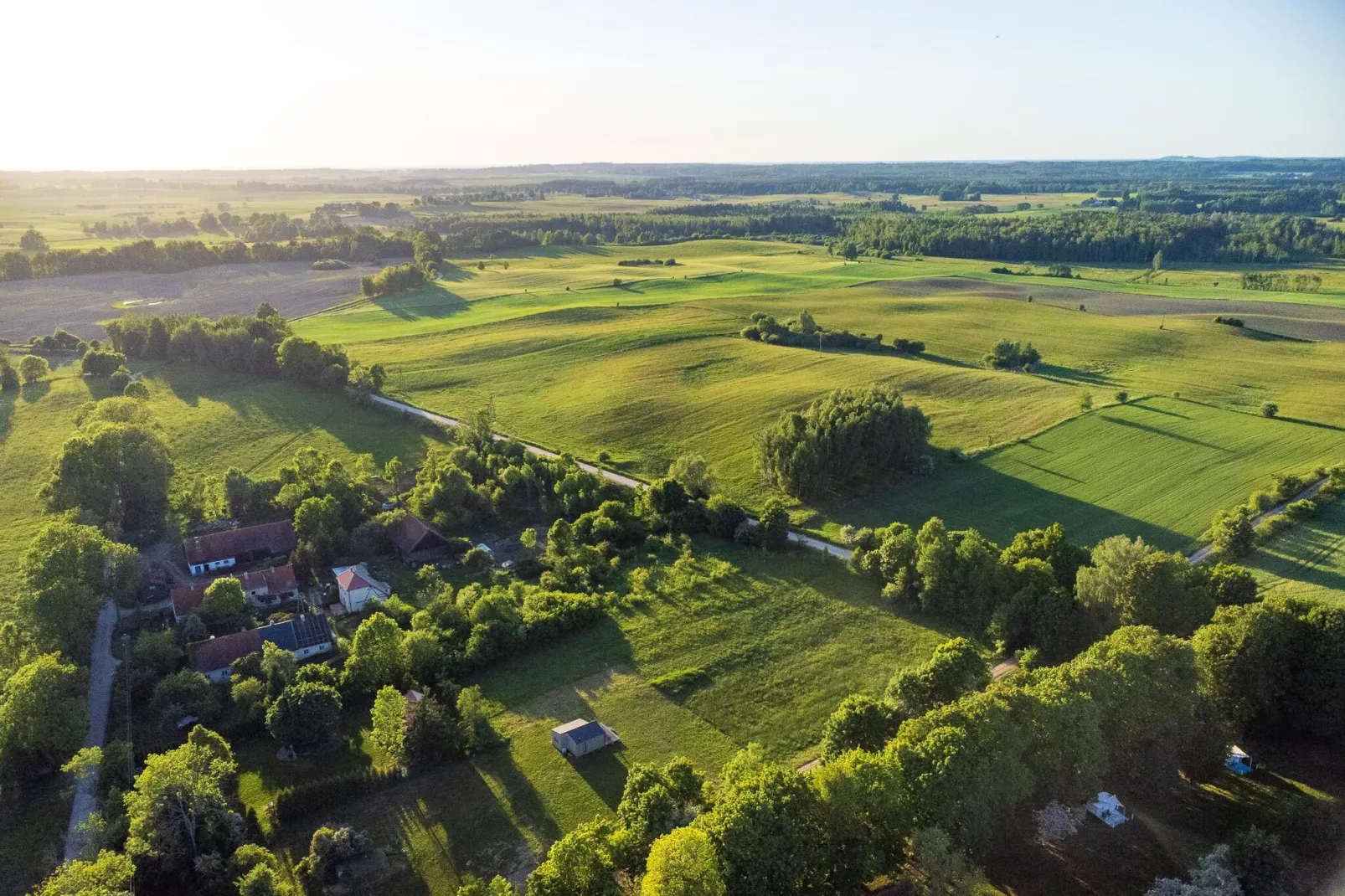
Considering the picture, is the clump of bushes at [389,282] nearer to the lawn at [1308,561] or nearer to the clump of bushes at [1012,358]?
the clump of bushes at [1012,358]

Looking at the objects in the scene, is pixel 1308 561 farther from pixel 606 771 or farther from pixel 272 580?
pixel 272 580

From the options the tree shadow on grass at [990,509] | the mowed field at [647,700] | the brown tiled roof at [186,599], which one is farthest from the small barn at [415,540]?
the tree shadow on grass at [990,509]

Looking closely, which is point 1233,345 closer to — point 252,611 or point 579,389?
point 579,389

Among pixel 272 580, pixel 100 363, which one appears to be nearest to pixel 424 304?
pixel 100 363

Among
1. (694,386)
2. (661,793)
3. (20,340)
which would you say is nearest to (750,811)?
(661,793)

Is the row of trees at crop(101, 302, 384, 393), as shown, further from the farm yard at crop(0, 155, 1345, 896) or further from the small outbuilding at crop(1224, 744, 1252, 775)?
the small outbuilding at crop(1224, 744, 1252, 775)

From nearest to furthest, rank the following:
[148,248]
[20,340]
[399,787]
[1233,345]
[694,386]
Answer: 1. [399,787]
2. [694,386]
3. [1233,345]
4. [20,340]
5. [148,248]

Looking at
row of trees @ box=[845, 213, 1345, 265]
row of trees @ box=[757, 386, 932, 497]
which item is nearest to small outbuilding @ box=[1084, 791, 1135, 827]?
row of trees @ box=[757, 386, 932, 497]
